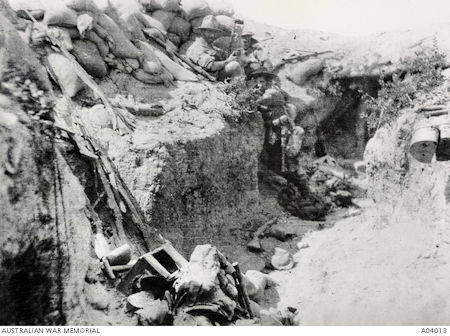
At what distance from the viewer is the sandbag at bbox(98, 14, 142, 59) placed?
237 inches

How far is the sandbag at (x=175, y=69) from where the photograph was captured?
22.1 feet

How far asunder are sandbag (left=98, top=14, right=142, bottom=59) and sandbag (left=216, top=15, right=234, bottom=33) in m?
2.13

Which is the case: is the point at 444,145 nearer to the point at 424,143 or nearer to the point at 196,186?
the point at 424,143

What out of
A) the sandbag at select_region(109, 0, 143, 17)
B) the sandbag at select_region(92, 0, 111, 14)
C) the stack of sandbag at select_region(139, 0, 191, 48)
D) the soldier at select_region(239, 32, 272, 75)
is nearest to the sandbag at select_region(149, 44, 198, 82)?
the sandbag at select_region(109, 0, 143, 17)

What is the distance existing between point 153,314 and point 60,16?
178 inches

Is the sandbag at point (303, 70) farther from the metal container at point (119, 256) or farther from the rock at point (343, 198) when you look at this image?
the metal container at point (119, 256)

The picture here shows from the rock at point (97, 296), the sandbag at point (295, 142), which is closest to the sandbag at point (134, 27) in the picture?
the sandbag at point (295, 142)

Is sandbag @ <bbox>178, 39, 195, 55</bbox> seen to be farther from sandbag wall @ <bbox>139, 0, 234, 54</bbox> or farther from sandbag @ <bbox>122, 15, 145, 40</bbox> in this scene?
sandbag @ <bbox>122, 15, 145, 40</bbox>

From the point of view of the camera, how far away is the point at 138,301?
2729 millimetres

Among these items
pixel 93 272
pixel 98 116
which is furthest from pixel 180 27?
pixel 93 272

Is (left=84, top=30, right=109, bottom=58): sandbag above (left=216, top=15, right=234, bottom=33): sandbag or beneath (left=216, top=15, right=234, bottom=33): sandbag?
beneath
